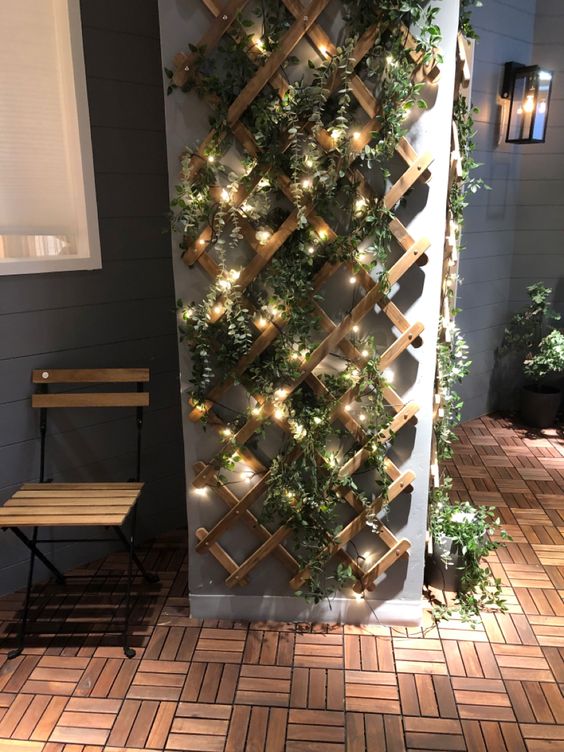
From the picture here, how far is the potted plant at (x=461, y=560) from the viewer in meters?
2.41

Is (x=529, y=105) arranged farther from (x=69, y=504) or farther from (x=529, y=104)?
(x=69, y=504)

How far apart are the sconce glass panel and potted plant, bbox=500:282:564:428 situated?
3.24ft

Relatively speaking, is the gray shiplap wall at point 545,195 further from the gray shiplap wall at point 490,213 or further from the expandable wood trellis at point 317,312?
the expandable wood trellis at point 317,312

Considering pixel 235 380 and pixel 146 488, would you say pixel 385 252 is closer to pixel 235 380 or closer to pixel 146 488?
pixel 235 380

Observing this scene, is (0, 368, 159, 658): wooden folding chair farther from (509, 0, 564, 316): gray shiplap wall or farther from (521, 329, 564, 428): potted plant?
(509, 0, 564, 316): gray shiplap wall

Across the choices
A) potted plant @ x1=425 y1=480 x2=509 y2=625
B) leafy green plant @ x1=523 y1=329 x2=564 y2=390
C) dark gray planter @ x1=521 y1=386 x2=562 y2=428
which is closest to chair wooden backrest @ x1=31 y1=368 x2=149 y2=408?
potted plant @ x1=425 y1=480 x2=509 y2=625

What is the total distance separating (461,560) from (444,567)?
0.08 meters

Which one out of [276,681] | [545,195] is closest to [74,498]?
[276,681]

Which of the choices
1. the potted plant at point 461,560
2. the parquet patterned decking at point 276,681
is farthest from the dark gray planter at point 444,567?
the parquet patterned decking at point 276,681

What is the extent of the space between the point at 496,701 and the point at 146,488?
5.53 feet

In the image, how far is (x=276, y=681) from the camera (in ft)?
6.81

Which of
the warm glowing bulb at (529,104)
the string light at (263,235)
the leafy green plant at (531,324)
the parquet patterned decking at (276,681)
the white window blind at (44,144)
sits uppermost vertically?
the warm glowing bulb at (529,104)

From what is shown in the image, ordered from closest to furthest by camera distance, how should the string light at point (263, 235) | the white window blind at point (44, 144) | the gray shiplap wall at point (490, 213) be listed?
the string light at point (263, 235)
the white window blind at point (44, 144)
the gray shiplap wall at point (490, 213)

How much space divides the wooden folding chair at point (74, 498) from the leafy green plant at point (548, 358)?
2.80 meters
